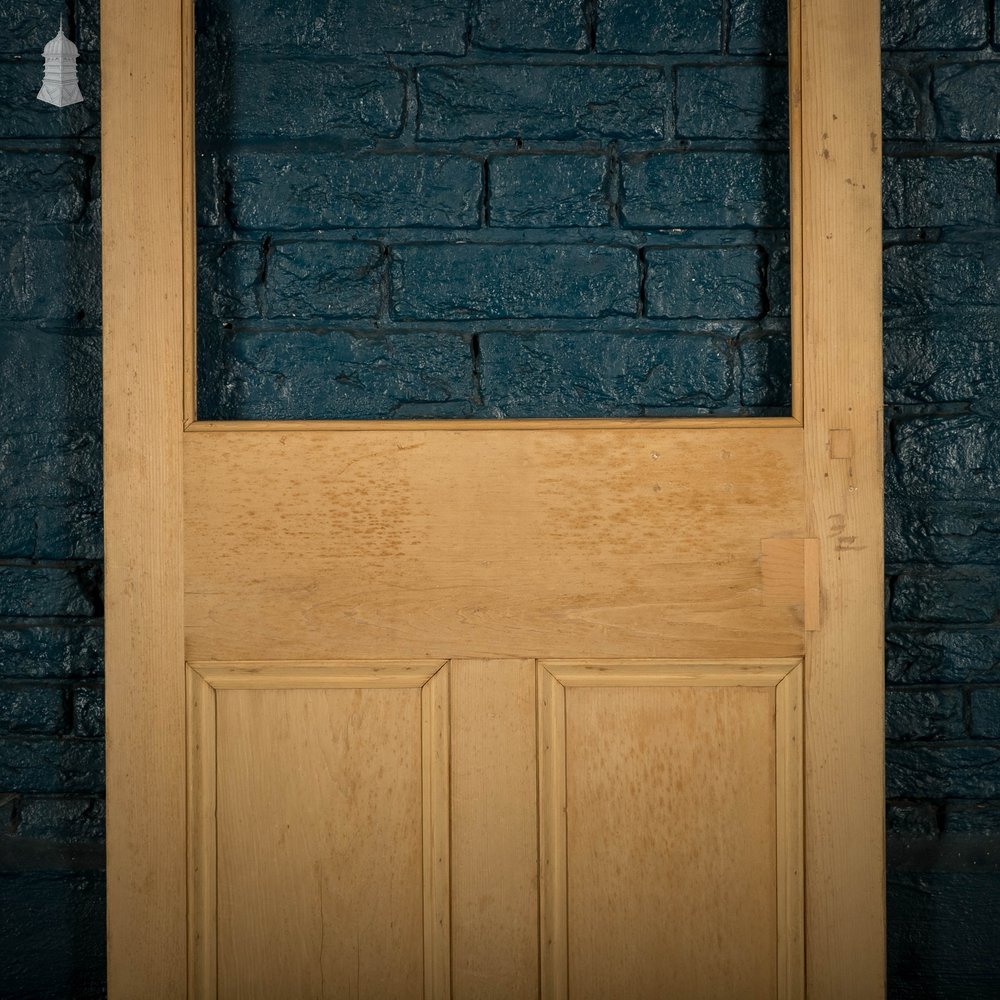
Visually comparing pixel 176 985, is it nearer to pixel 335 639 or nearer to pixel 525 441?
pixel 335 639

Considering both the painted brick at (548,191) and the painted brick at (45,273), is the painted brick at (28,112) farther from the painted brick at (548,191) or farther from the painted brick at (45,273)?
the painted brick at (548,191)

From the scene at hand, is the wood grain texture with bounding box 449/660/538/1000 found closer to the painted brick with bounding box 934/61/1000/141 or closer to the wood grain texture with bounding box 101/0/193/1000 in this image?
the wood grain texture with bounding box 101/0/193/1000

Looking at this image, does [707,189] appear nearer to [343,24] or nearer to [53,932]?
[343,24]

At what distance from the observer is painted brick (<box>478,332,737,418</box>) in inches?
41.1

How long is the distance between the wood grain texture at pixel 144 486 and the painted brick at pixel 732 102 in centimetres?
57

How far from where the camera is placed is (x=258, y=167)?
40.6 inches

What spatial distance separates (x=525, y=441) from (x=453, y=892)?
0.49 meters

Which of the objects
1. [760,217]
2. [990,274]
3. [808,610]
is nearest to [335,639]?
[808,610]

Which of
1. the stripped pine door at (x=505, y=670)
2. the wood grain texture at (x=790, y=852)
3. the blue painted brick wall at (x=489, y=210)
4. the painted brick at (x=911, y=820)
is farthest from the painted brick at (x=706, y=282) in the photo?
the painted brick at (x=911, y=820)

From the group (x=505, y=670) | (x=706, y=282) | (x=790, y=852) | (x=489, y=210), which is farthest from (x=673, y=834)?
(x=489, y=210)

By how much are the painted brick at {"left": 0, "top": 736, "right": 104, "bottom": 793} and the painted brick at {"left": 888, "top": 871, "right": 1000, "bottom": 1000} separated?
3.27ft

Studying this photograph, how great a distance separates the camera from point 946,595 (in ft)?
3.50

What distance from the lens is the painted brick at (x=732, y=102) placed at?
1.04 m

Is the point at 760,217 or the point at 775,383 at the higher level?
the point at 760,217
